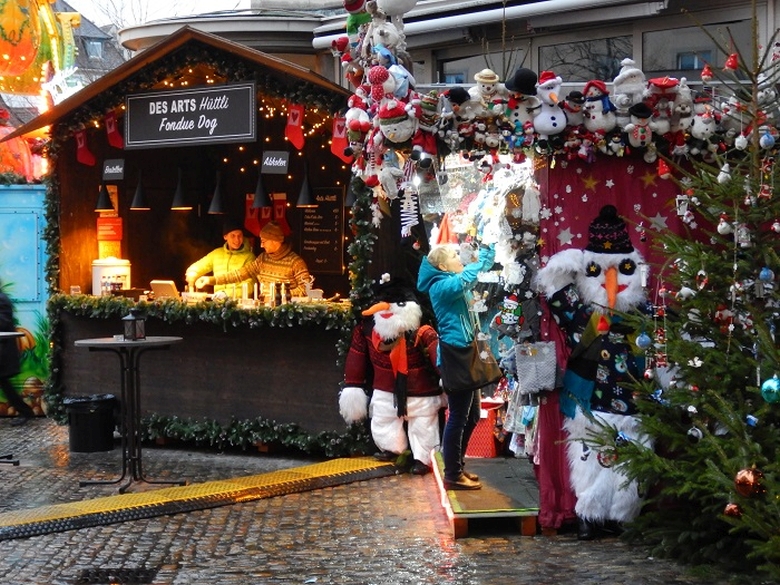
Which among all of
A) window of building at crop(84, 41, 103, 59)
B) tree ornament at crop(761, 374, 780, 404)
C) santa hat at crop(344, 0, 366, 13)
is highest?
window of building at crop(84, 41, 103, 59)

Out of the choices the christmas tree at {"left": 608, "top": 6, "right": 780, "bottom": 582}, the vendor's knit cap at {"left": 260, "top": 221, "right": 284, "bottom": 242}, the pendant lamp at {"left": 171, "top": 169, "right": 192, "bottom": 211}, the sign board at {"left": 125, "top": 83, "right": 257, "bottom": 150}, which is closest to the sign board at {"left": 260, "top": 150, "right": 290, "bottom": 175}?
the sign board at {"left": 125, "top": 83, "right": 257, "bottom": 150}

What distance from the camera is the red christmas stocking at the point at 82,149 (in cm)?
1315

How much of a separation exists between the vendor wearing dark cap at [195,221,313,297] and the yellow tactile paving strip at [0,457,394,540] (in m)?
2.80

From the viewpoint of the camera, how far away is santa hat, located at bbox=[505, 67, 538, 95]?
8062 mm

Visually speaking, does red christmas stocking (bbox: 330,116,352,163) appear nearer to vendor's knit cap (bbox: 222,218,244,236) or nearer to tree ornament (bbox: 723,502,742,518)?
vendor's knit cap (bbox: 222,218,244,236)

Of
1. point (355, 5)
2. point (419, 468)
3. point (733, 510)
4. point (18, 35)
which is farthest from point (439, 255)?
point (18, 35)

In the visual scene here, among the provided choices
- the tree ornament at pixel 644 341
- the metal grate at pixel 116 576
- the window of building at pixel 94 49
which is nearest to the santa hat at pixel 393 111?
the tree ornament at pixel 644 341

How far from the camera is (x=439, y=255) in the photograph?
9289 mm

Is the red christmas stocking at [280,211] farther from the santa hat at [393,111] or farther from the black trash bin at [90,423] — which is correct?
the santa hat at [393,111]

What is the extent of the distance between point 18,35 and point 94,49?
28735 mm

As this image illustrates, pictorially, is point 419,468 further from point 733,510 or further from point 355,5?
point 733,510

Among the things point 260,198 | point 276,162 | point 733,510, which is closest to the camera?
point 733,510

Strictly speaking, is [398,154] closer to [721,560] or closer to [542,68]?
[721,560]

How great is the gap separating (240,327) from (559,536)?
4491 millimetres
